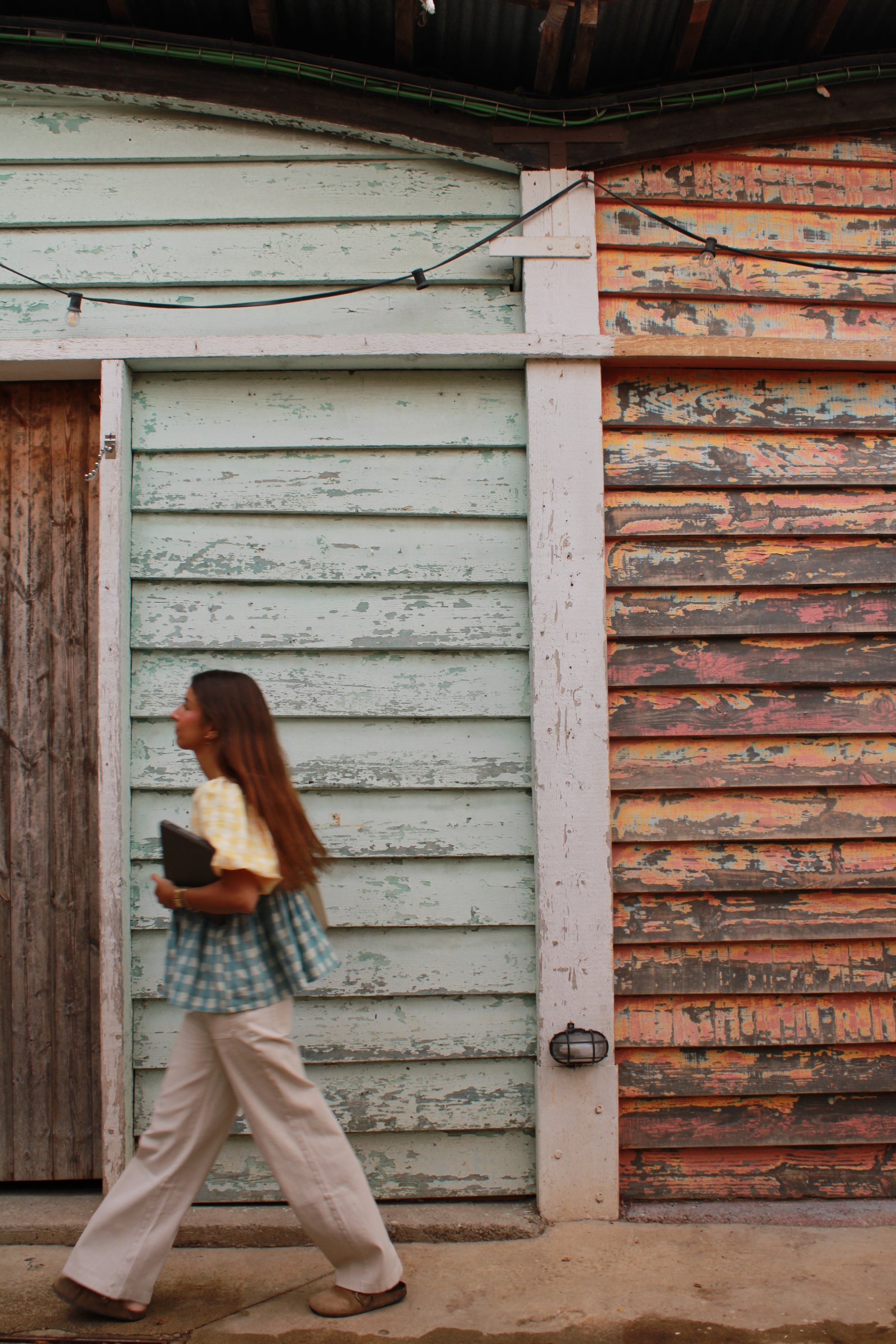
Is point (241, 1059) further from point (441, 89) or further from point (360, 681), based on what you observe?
point (441, 89)

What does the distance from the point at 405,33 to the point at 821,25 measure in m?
1.38

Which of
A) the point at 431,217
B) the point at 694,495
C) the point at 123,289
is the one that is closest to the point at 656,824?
the point at 694,495

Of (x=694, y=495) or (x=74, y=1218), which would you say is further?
(x=694, y=495)

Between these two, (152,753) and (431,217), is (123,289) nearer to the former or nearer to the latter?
(431,217)

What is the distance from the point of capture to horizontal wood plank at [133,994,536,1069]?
2824 millimetres

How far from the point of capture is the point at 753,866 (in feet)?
9.64

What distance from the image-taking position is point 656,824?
292 cm

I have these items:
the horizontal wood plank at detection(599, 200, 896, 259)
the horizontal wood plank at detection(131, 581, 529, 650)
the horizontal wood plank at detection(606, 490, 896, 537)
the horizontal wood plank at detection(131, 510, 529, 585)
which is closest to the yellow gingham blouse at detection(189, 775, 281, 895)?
the horizontal wood plank at detection(131, 581, 529, 650)

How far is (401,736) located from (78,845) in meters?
1.17

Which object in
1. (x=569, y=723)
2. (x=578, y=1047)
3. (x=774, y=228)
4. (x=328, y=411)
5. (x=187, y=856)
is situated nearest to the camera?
(x=187, y=856)

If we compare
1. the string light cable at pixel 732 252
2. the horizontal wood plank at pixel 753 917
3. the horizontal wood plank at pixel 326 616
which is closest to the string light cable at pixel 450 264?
the string light cable at pixel 732 252

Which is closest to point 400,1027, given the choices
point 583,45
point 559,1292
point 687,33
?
point 559,1292

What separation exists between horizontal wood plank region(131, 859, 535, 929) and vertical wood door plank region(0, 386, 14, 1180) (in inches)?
20.2

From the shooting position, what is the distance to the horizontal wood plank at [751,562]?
117 inches
